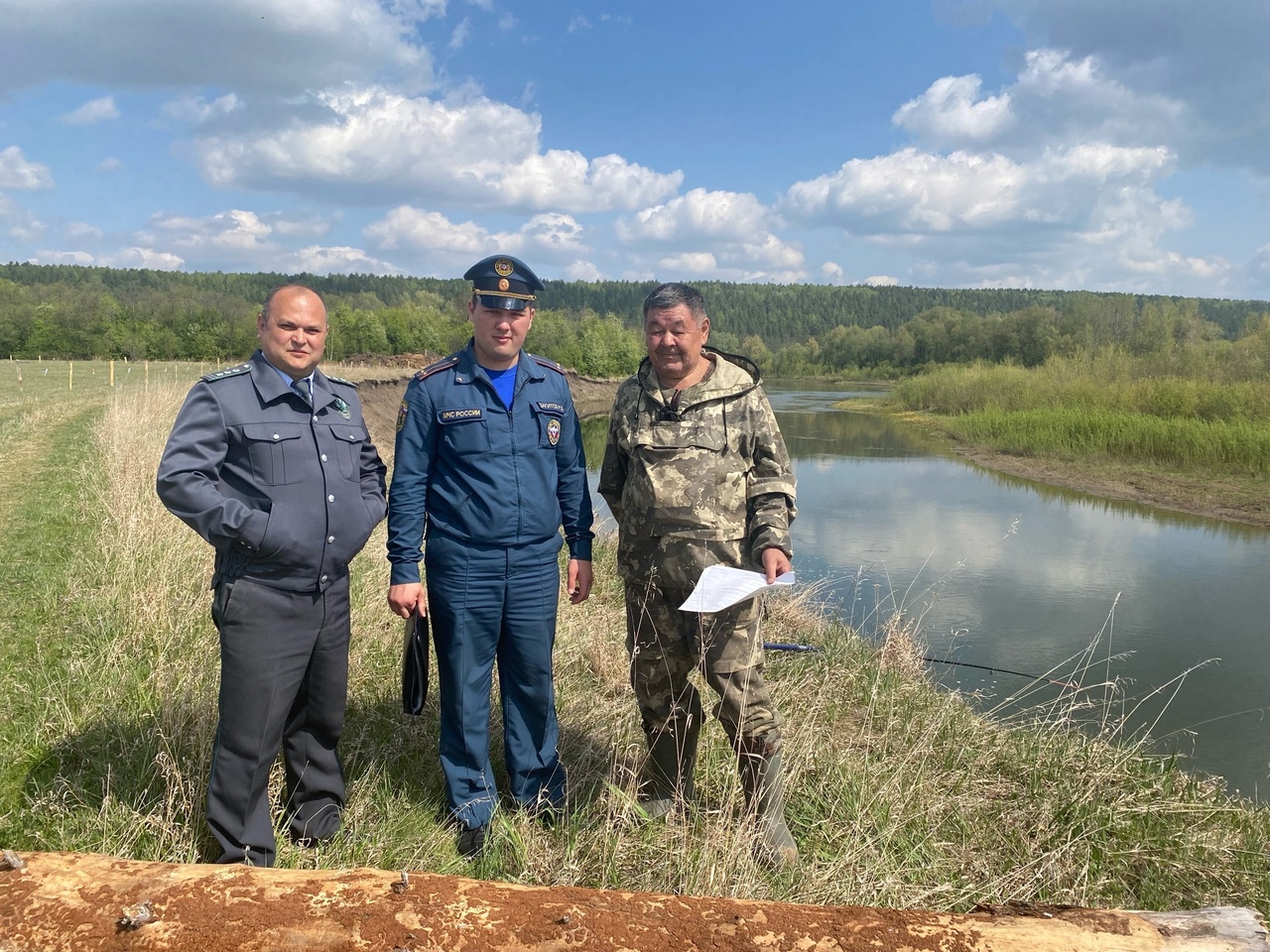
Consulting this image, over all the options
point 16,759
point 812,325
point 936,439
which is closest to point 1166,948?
point 16,759

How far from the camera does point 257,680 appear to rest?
2408 mm

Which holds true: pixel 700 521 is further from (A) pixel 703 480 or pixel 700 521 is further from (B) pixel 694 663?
(B) pixel 694 663

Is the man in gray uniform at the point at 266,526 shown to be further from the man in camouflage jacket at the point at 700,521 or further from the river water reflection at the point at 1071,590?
the river water reflection at the point at 1071,590

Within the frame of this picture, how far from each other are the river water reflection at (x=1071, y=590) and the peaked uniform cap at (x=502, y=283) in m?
3.75

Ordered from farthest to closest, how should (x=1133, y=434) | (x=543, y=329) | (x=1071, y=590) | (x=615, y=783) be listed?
(x=543, y=329) < (x=1133, y=434) < (x=1071, y=590) < (x=615, y=783)

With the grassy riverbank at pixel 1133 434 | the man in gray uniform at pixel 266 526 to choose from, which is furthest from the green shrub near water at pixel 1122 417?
the man in gray uniform at pixel 266 526

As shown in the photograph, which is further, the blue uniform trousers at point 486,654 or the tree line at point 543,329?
the tree line at point 543,329

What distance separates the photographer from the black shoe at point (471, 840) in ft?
9.39

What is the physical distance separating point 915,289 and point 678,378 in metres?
148

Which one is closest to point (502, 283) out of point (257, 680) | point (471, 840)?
point (257, 680)

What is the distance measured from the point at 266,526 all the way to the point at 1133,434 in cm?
2264

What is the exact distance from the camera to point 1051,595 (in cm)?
954

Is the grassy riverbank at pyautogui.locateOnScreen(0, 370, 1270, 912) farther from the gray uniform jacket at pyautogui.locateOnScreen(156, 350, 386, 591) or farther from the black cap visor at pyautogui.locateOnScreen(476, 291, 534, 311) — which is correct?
the black cap visor at pyautogui.locateOnScreen(476, 291, 534, 311)

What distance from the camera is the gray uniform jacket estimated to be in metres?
2.28
